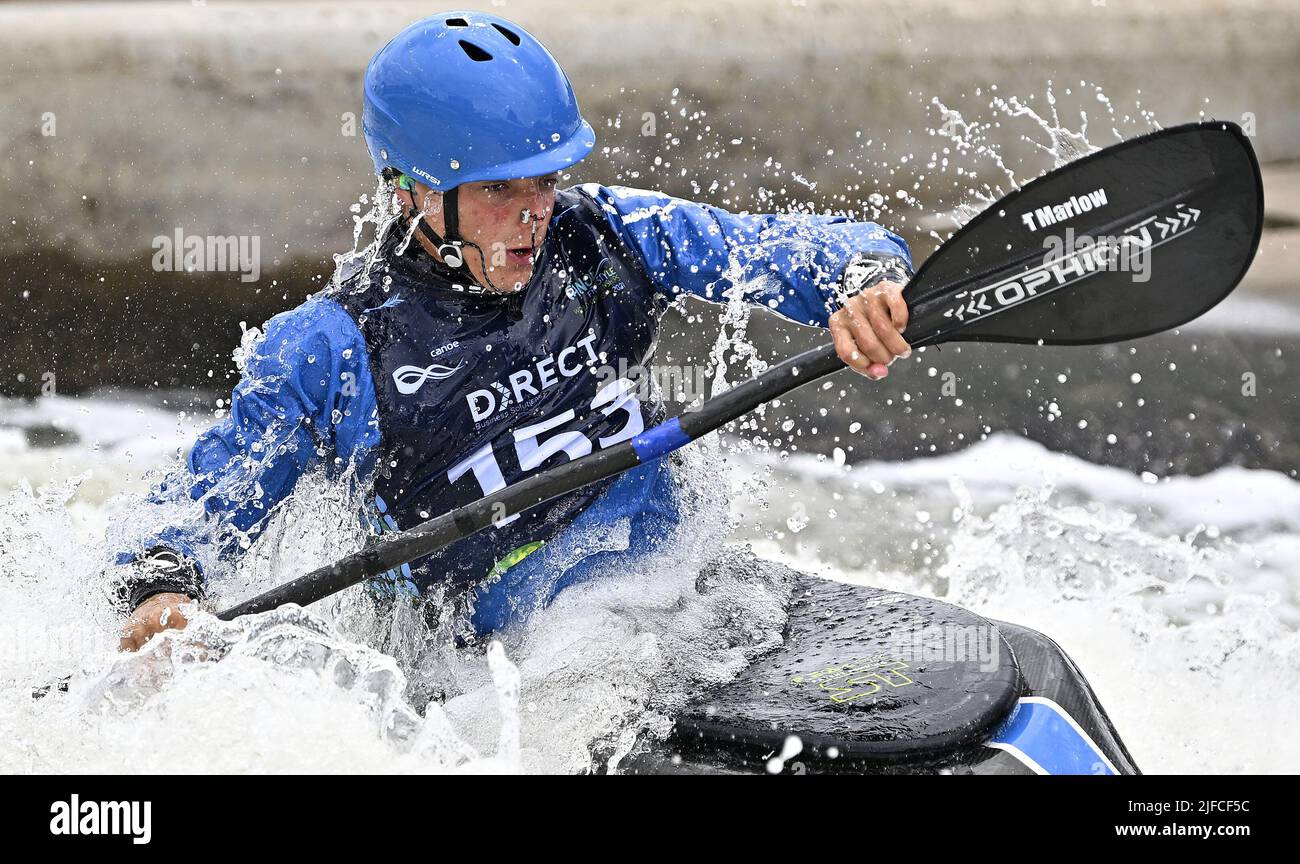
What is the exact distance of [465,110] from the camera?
5.18 feet

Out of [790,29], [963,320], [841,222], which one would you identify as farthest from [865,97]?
[963,320]

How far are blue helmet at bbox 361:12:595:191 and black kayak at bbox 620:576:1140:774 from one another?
0.66 meters

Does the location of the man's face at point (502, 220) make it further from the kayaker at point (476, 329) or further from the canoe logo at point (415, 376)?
the canoe logo at point (415, 376)

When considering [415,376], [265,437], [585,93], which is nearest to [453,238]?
[415,376]

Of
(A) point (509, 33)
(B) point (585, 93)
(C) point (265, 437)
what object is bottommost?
(C) point (265, 437)

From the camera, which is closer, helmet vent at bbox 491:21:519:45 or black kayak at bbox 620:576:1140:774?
black kayak at bbox 620:576:1140:774

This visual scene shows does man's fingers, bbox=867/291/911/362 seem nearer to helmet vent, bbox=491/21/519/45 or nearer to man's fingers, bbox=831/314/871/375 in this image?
man's fingers, bbox=831/314/871/375

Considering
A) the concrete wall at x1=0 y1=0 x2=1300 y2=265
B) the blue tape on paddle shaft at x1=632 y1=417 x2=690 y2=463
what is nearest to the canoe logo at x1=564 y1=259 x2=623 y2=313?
the blue tape on paddle shaft at x1=632 y1=417 x2=690 y2=463

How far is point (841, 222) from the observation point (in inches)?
67.7

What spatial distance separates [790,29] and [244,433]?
290cm

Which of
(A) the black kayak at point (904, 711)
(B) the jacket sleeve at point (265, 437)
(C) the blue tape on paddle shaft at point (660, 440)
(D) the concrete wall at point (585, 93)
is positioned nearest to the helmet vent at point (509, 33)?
(B) the jacket sleeve at point (265, 437)

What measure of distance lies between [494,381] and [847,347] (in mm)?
460

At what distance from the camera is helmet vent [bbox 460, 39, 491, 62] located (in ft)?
5.28

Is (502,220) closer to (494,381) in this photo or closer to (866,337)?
(494,381)
